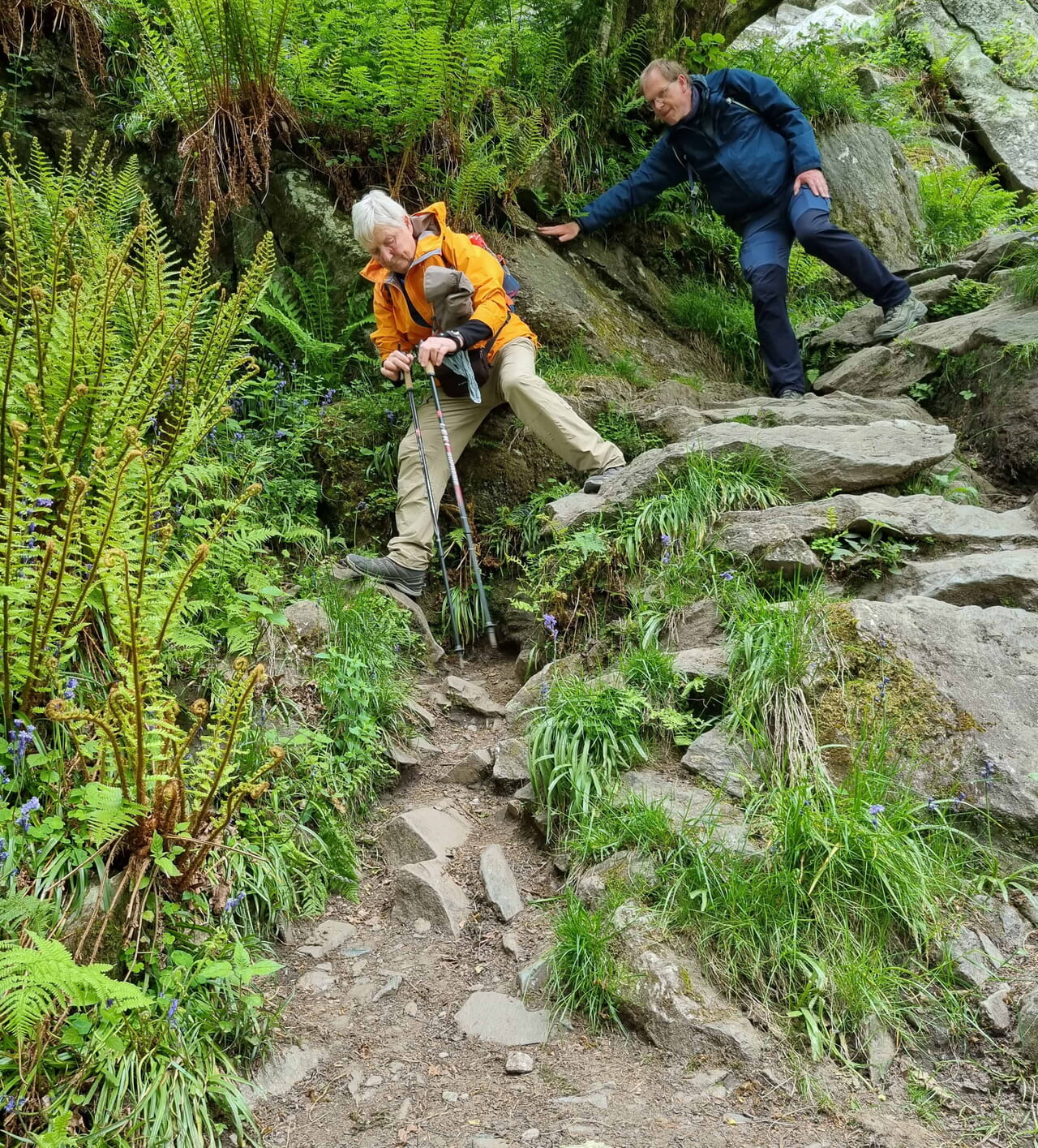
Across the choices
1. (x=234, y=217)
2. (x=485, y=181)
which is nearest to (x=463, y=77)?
(x=485, y=181)

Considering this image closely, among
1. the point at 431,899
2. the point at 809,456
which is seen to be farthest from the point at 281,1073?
the point at 809,456

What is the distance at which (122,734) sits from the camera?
110 inches

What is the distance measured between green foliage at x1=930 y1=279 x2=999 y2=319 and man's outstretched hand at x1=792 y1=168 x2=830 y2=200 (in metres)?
1.70

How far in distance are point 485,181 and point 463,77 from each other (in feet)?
2.49

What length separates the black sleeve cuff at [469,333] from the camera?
5559 mm

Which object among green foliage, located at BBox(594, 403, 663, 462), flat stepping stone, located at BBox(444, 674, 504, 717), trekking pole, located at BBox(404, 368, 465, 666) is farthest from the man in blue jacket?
flat stepping stone, located at BBox(444, 674, 504, 717)

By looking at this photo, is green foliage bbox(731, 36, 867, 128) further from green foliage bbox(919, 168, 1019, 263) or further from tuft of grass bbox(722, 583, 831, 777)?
tuft of grass bbox(722, 583, 831, 777)

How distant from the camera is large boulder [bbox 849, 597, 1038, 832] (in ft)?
10.9

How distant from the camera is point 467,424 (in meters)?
6.03

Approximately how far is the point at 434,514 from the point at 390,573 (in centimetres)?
48

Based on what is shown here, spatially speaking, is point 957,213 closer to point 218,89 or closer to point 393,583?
point 218,89

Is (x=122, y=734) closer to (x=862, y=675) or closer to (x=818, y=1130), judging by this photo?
(x=818, y=1130)

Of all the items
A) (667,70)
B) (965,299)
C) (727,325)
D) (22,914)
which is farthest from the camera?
(727,325)

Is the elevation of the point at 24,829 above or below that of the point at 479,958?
above
